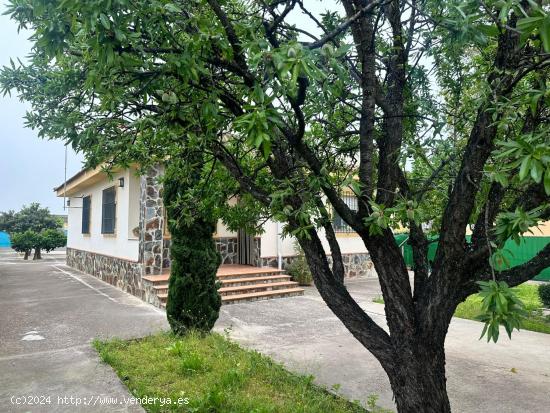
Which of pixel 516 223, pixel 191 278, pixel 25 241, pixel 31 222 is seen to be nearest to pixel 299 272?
pixel 191 278

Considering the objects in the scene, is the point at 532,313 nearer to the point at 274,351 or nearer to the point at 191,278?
the point at 274,351

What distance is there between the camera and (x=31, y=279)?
13.4 m

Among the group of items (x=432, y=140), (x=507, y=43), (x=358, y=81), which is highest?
(x=358, y=81)

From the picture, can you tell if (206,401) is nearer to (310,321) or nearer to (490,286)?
(490,286)

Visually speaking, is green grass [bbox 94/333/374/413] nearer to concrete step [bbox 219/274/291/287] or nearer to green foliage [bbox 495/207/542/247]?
green foliage [bbox 495/207/542/247]

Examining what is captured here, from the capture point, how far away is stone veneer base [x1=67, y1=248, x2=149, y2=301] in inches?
388

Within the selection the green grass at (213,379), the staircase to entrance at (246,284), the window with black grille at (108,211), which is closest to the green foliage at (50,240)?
the window with black grille at (108,211)

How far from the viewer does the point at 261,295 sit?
9.81 m

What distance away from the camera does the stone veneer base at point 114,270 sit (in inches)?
388

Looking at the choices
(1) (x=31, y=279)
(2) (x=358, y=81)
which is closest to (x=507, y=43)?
(2) (x=358, y=81)

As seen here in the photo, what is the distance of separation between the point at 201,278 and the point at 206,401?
8.57ft

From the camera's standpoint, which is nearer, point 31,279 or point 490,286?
point 490,286

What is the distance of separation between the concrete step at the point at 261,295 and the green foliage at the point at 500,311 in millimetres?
7800

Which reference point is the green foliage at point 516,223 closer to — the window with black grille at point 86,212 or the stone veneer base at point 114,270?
the stone veneer base at point 114,270
